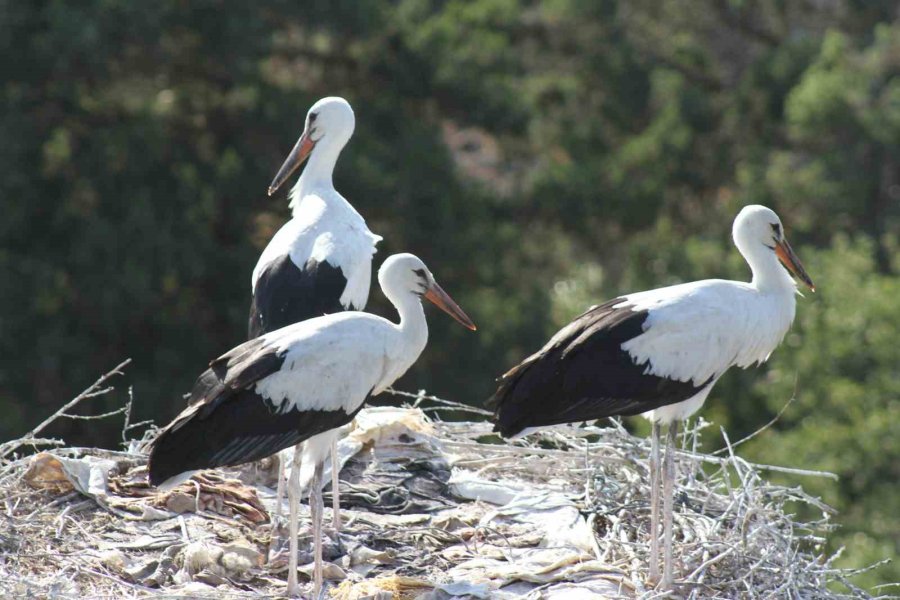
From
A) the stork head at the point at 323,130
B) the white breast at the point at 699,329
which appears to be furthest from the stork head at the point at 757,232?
the stork head at the point at 323,130

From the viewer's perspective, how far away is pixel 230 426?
7242 millimetres

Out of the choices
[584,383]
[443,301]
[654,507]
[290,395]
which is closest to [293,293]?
[443,301]

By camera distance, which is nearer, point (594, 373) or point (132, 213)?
point (594, 373)

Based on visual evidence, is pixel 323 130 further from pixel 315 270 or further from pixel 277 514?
pixel 277 514

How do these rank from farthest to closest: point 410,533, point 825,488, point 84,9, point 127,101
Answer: point 127,101 → point 84,9 → point 825,488 → point 410,533

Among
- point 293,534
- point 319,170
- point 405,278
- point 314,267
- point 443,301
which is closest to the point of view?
point 293,534

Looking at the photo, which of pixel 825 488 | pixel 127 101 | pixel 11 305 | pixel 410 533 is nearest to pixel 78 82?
pixel 127 101

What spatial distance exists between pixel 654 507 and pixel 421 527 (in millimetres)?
1227

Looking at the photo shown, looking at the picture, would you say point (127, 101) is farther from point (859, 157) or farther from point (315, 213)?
point (315, 213)

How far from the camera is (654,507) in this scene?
767 centimetres

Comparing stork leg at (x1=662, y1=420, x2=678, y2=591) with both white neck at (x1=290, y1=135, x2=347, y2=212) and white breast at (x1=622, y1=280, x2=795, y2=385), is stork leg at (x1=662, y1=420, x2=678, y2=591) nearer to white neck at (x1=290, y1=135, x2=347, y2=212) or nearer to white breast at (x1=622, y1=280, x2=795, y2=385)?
white breast at (x1=622, y1=280, x2=795, y2=385)

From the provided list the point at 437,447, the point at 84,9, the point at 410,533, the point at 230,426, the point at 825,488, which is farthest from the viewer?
the point at 84,9

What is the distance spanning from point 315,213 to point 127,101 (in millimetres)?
8995

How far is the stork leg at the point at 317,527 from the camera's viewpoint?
7.45 m
